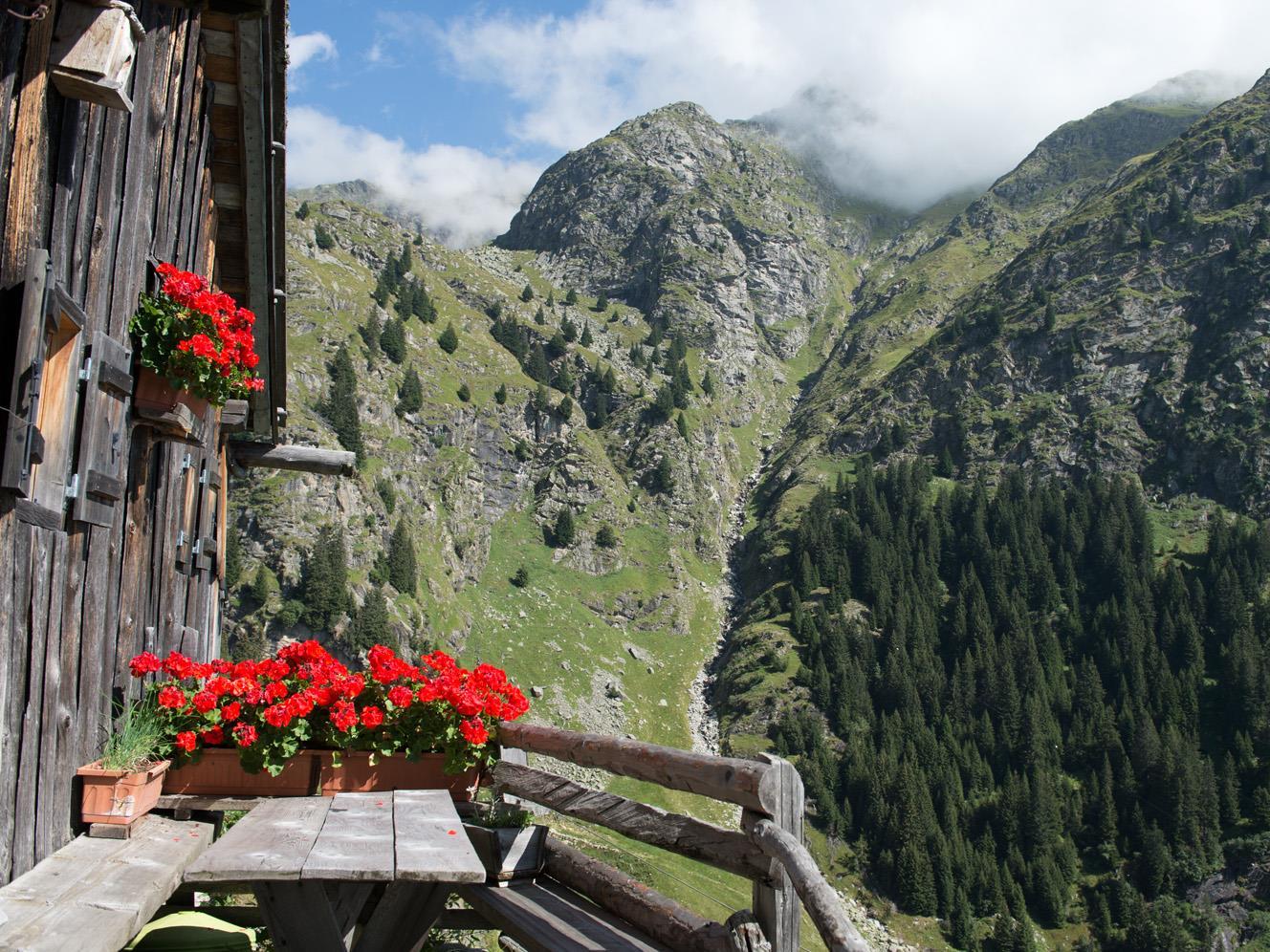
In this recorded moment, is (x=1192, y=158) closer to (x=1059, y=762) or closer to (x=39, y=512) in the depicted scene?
(x=1059, y=762)

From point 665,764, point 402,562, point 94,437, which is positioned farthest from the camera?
point 402,562

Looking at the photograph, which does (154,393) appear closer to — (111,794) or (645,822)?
(111,794)

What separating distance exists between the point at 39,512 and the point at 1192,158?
195002 mm

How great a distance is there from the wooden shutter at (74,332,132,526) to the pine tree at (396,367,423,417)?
103 meters

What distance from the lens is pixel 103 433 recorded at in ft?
21.1

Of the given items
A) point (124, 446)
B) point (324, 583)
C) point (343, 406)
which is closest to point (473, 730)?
point (124, 446)

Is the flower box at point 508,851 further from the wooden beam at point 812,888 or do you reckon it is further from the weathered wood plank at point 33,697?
the weathered wood plank at point 33,697

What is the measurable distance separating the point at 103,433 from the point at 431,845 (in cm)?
375

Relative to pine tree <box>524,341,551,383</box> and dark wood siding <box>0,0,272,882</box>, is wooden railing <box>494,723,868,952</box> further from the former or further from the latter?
pine tree <box>524,341,551,383</box>

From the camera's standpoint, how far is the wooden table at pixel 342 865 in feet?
13.6

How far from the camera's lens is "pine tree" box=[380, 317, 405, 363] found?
370 feet

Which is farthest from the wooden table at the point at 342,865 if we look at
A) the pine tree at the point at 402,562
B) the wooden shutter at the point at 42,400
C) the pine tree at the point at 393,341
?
the pine tree at the point at 393,341

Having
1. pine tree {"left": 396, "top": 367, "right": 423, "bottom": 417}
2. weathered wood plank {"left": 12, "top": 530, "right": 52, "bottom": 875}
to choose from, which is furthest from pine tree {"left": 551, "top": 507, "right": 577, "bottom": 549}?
weathered wood plank {"left": 12, "top": 530, "right": 52, "bottom": 875}

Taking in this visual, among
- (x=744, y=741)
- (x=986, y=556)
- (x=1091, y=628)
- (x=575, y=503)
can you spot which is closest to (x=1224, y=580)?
(x=1091, y=628)
